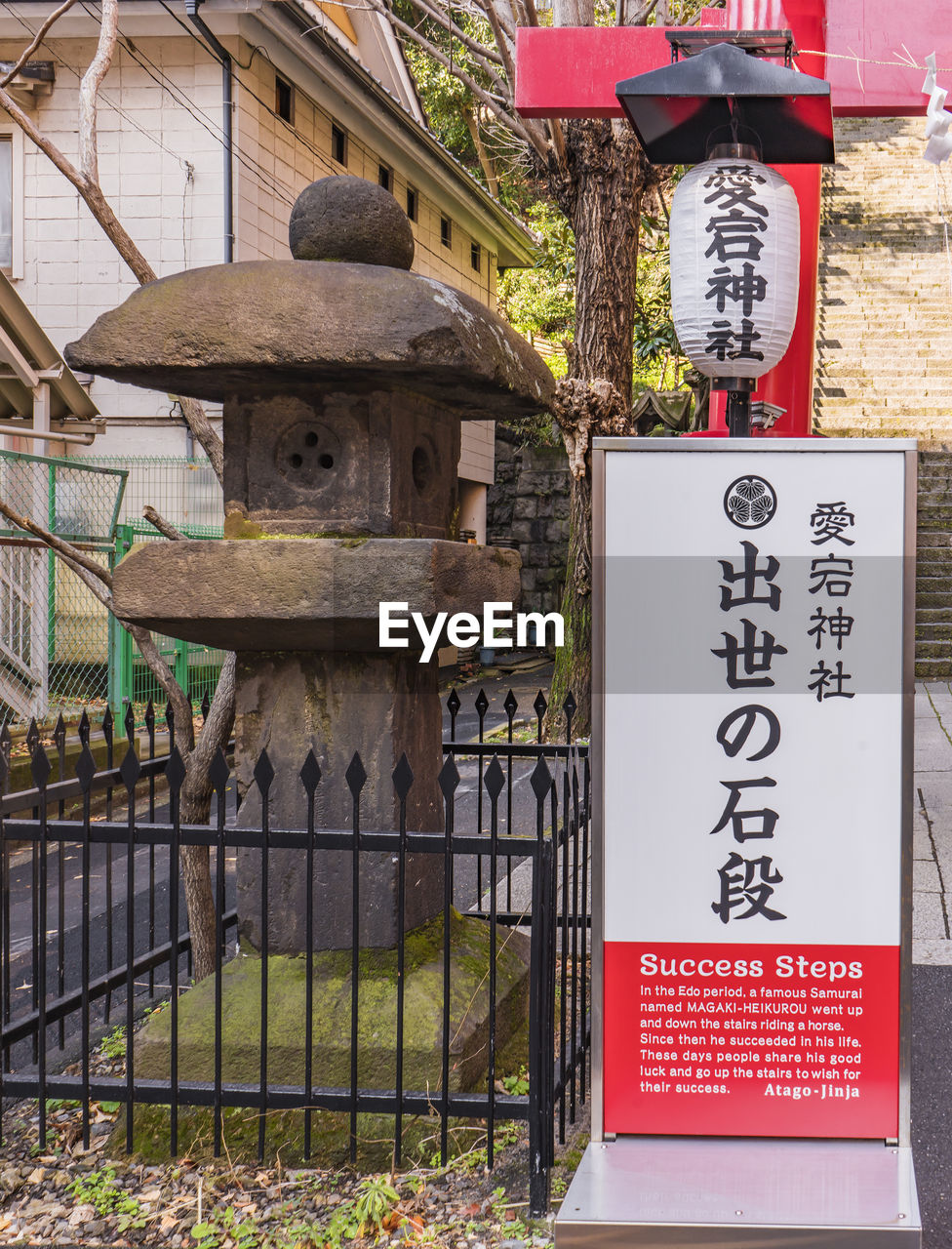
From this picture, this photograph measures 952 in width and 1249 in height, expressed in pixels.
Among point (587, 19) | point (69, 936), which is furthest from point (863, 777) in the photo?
point (587, 19)

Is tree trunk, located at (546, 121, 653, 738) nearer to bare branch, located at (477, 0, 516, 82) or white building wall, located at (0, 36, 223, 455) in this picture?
bare branch, located at (477, 0, 516, 82)

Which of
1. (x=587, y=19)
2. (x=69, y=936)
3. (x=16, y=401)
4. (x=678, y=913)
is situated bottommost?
(x=69, y=936)

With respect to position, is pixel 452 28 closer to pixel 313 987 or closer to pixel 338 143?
pixel 313 987

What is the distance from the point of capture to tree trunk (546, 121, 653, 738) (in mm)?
8734

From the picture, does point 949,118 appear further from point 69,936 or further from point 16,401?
point 16,401

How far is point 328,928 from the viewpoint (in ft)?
11.7

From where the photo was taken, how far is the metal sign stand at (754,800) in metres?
2.71

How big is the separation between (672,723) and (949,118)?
362 centimetres

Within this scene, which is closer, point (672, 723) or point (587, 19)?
point (672, 723)

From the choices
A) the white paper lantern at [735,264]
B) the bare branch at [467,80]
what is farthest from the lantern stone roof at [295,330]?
the bare branch at [467,80]

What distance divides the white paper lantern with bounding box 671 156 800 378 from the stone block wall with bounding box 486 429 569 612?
14441 mm

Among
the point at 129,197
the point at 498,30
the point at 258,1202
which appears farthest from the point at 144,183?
the point at 258,1202

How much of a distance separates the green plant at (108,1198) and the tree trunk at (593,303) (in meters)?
6.28

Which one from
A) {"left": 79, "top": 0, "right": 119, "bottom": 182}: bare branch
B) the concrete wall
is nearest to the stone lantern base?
{"left": 79, "top": 0, "right": 119, "bottom": 182}: bare branch
